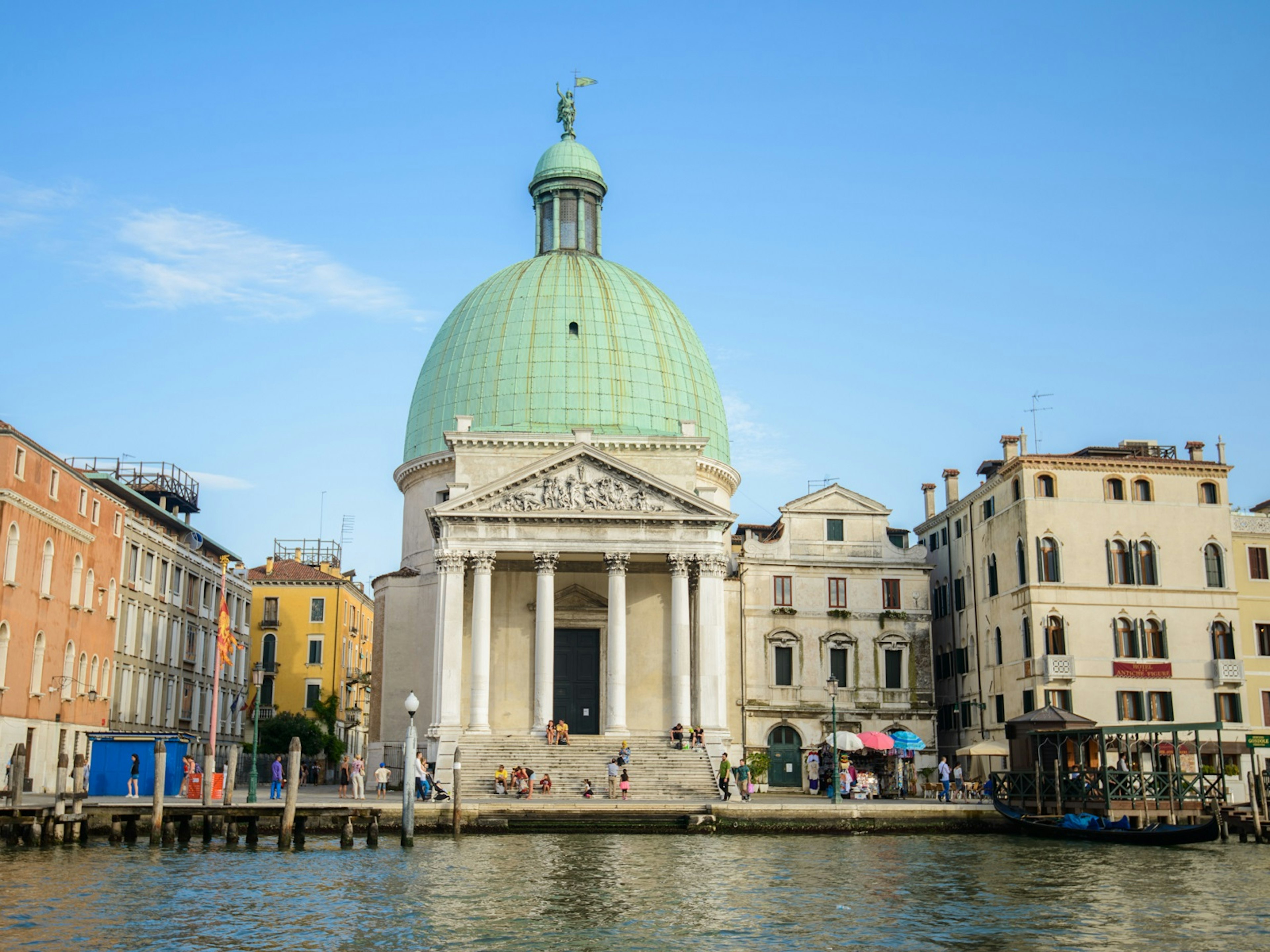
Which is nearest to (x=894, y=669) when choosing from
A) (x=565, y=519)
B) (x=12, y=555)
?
(x=565, y=519)

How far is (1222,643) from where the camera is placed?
46.8 meters

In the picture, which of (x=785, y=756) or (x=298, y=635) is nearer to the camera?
(x=785, y=756)

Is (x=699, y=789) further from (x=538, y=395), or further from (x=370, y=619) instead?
(x=370, y=619)

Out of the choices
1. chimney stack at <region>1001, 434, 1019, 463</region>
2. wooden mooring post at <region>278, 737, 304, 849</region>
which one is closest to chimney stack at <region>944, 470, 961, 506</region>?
chimney stack at <region>1001, 434, 1019, 463</region>

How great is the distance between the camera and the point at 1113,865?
2809cm

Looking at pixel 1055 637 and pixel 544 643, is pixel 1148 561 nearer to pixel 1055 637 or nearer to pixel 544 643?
pixel 1055 637

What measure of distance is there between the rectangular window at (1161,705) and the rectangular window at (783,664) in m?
12.8

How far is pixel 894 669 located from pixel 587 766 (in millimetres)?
16397

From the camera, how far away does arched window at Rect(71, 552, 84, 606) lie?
44.6 metres

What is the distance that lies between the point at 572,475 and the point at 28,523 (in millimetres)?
16587

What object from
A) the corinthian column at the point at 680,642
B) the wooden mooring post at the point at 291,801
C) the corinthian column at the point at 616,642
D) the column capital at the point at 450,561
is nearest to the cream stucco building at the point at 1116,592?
the corinthian column at the point at 680,642

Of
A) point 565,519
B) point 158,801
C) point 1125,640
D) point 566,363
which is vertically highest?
point 566,363

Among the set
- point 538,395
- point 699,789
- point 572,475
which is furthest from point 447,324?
point 699,789

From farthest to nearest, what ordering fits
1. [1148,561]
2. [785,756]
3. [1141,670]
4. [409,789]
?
[785,756] < [1148,561] < [1141,670] < [409,789]
